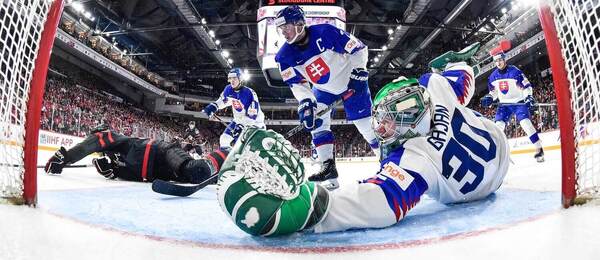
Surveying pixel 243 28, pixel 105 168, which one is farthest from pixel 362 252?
pixel 243 28

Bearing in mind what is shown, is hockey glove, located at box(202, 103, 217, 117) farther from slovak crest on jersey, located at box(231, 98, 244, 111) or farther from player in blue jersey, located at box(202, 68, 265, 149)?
slovak crest on jersey, located at box(231, 98, 244, 111)

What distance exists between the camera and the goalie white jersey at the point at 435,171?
4.25 ft

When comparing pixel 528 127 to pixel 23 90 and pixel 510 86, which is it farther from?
pixel 23 90

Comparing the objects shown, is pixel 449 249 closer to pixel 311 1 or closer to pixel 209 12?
pixel 311 1

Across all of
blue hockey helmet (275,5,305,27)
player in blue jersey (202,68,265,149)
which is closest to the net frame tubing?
blue hockey helmet (275,5,305,27)

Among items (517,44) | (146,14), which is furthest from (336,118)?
(146,14)

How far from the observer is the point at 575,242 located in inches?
35.8

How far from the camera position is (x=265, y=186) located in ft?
3.70

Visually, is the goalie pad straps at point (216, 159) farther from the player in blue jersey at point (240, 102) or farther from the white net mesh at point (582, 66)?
the player in blue jersey at point (240, 102)

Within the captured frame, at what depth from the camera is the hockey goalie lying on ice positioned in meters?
1.14

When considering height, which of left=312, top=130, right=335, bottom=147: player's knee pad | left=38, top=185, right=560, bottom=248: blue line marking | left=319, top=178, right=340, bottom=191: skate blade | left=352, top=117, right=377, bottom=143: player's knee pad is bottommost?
left=319, top=178, right=340, bottom=191: skate blade

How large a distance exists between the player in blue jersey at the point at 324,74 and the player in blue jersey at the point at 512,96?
2825mm

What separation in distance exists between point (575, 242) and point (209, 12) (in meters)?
12.4

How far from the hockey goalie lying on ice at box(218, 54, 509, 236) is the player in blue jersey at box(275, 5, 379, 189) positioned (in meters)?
1.12
